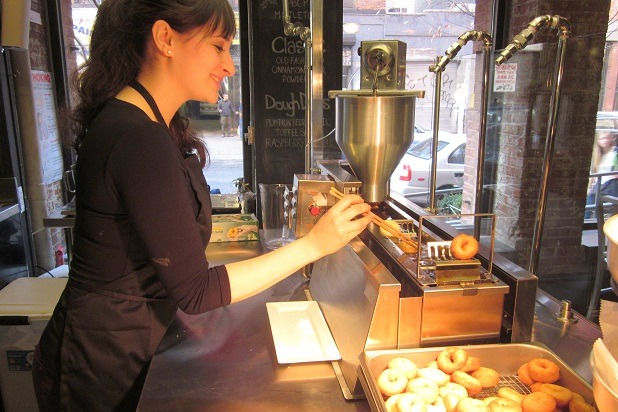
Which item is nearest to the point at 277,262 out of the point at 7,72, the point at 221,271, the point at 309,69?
the point at 221,271

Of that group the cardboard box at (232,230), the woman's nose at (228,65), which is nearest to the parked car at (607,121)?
the cardboard box at (232,230)

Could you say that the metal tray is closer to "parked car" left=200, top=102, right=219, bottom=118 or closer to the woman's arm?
the woman's arm

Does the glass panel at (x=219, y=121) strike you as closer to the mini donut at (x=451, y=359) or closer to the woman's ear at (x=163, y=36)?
the woman's ear at (x=163, y=36)

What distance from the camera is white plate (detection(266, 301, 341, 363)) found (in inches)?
47.3

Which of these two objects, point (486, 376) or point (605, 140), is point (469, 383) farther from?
point (605, 140)

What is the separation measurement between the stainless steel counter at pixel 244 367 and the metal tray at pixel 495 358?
12 centimetres

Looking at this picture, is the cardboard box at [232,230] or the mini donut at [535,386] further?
the cardboard box at [232,230]

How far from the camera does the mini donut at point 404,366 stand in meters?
0.96

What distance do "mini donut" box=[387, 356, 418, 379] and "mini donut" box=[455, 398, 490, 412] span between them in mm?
114

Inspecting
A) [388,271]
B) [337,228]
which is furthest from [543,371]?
[337,228]

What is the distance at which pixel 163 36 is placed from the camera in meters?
1.06

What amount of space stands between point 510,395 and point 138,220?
2.58ft

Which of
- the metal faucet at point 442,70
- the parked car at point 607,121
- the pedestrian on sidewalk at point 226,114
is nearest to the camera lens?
the metal faucet at point 442,70

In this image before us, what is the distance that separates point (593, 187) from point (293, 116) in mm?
2035
